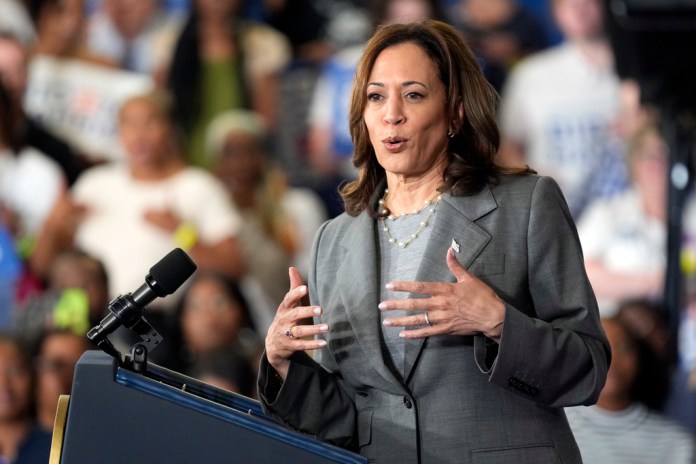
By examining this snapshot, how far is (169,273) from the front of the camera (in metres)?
1.71

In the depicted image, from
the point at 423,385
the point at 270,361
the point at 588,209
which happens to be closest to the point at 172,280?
the point at 270,361

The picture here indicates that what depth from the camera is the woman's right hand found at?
1.73m

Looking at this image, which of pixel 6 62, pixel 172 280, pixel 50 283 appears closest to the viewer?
pixel 172 280

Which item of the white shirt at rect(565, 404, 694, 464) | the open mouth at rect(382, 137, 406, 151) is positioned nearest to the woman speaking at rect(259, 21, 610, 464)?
the open mouth at rect(382, 137, 406, 151)

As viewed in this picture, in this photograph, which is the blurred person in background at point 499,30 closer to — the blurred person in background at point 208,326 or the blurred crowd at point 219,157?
the blurred crowd at point 219,157

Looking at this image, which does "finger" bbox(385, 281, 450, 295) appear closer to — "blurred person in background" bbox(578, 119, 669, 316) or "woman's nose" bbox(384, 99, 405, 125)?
"woman's nose" bbox(384, 99, 405, 125)

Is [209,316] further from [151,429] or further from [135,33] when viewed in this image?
[151,429]

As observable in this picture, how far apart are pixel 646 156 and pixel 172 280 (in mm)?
3761

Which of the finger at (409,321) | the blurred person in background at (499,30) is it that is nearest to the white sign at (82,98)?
the blurred person in background at (499,30)

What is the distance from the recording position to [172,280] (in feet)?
5.59

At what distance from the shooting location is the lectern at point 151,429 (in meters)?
1.54

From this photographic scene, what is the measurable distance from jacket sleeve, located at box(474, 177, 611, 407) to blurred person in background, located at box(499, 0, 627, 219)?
341 centimetres

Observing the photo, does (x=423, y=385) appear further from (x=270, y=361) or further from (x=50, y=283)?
(x=50, y=283)

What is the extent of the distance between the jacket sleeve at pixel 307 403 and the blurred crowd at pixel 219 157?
288 cm
